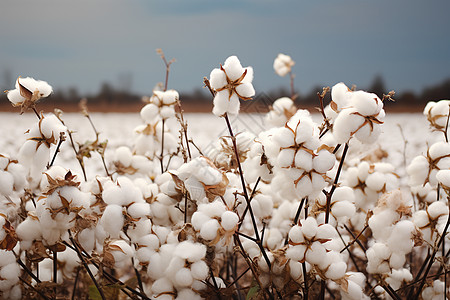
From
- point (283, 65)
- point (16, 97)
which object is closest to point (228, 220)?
point (16, 97)

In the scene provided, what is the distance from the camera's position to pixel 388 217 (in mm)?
766

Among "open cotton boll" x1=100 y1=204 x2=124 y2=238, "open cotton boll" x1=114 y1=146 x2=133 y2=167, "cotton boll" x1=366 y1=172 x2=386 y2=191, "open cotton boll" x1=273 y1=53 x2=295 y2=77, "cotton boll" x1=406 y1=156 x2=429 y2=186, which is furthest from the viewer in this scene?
"open cotton boll" x1=273 y1=53 x2=295 y2=77

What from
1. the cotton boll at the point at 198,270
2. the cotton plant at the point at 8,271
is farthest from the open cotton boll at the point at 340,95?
the cotton plant at the point at 8,271

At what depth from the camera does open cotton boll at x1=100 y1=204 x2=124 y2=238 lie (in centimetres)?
75

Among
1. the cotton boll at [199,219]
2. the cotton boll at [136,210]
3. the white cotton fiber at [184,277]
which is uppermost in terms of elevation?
the cotton boll at [199,219]

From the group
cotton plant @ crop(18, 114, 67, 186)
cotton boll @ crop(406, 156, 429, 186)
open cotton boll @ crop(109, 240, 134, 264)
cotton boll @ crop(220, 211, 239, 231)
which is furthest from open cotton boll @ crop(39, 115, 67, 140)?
cotton boll @ crop(406, 156, 429, 186)

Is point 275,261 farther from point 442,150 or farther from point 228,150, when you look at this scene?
point 442,150

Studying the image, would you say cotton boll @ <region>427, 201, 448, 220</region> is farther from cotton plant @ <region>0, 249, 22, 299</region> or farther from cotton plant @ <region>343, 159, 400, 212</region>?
cotton plant @ <region>0, 249, 22, 299</region>

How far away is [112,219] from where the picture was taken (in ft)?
2.45

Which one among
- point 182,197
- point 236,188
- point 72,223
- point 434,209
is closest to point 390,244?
point 434,209

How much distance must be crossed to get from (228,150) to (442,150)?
1.37 ft

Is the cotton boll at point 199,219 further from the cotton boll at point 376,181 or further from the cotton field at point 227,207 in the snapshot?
the cotton boll at point 376,181

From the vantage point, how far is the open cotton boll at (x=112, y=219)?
2.45ft

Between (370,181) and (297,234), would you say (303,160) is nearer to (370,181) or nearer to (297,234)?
(297,234)
